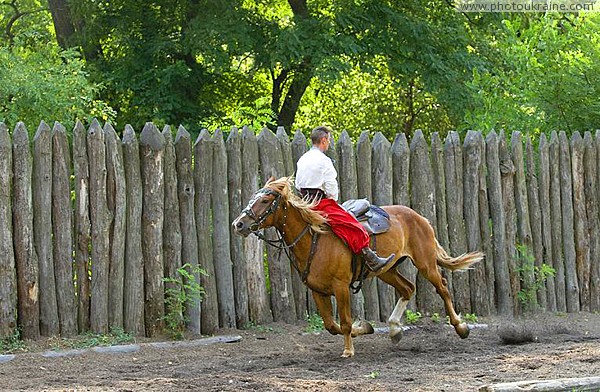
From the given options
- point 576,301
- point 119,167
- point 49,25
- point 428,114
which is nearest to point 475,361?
point 119,167

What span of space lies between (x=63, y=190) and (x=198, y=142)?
156 centimetres

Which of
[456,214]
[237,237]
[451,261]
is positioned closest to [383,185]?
[456,214]

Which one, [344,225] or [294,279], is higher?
[344,225]

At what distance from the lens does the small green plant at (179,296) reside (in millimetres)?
10430

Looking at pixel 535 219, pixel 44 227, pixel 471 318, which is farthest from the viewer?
pixel 535 219

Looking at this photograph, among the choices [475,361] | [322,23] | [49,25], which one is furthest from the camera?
[49,25]

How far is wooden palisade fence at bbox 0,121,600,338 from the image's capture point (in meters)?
9.94

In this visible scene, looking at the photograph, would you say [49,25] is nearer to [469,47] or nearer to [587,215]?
[469,47]

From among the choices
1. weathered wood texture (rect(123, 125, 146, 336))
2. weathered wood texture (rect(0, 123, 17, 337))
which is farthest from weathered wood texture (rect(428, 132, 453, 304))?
weathered wood texture (rect(0, 123, 17, 337))

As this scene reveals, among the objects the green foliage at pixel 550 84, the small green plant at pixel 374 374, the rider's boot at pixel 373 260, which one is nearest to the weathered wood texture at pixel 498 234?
the green foliage at pixel 550 84

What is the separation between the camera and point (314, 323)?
11250mm

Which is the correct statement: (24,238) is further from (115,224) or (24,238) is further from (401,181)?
(401,181)

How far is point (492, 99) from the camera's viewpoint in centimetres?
1616

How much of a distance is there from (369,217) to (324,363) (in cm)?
164
